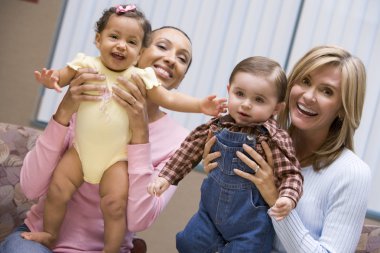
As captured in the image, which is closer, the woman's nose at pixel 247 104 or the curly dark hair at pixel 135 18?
the woman's nose at pixel 247 104

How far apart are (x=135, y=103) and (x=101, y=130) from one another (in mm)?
149

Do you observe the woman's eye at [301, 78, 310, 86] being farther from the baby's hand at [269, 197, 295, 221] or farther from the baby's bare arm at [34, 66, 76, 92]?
the baby's bare arm at [34, 66, 76, 92]

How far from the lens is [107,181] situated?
5.91 feet

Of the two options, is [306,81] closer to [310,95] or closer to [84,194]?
[310,95]

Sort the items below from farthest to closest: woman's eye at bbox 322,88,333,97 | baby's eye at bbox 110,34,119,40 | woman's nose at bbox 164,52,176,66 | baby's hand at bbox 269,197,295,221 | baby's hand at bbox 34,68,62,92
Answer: woman's nose at bbox 164,52,176,66 < woman's eye at bbox 322,88,333,97 < baby's eye at bbox 110,34,119,40 < baby's hand at bbox 34,68,62,92 < baby's hand at bbox 269,197,295,221

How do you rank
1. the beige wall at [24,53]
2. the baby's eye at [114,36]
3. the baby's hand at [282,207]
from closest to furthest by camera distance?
the baby's hand at [282,207]
the baby's eye at [114,36]
the beige wall at [24,53]

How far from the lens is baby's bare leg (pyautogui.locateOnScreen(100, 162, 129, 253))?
178 cm

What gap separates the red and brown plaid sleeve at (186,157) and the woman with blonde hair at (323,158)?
0.07m

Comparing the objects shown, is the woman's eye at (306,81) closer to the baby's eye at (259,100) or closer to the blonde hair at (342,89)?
the blonde hair at (342,89)

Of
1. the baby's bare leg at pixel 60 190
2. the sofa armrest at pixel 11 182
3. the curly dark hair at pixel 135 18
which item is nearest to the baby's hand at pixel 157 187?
the baby's bare leg at pixel 60 190

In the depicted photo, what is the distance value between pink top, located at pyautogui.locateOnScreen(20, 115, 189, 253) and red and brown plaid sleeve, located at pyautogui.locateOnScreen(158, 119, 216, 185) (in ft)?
0.25

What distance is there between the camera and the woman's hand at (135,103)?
1.79 m

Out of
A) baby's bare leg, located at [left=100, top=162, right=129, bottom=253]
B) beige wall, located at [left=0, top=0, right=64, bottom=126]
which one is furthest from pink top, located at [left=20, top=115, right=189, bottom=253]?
beige wall, located at [left=0, top=0, right=64, bottom=126]

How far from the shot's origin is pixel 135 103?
1.80 metres
